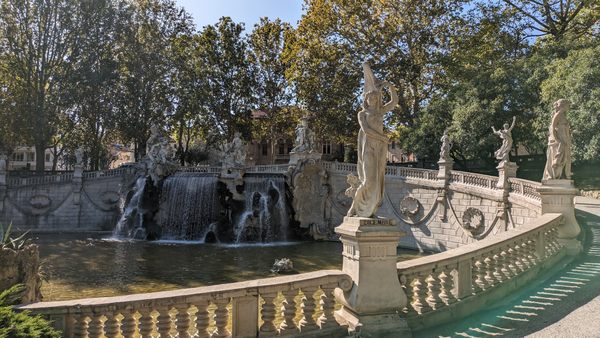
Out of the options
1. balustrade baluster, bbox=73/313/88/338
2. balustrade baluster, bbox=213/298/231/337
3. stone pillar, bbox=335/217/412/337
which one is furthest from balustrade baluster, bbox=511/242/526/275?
balustrade baluster, bbox=73/313/88/338

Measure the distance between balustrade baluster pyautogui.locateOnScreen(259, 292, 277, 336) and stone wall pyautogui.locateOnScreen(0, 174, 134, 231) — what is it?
27.2 metres

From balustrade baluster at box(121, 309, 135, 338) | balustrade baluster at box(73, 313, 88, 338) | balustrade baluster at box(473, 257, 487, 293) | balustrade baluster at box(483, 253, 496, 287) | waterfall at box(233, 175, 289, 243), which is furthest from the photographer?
waterfall at box(233, 175, 289, 243)

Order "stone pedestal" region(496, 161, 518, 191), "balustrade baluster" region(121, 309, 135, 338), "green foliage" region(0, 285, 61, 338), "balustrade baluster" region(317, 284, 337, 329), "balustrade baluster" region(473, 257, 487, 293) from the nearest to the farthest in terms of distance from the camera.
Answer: "green foliage" region(0, 285, 61, 338)
"balustrade baluster" region(121, 309, 135, 338)
"balustrade baluster" region(317, 284, 337, 329)
"balustrade baluster" region(473, 257, 487, 293)
"stone pedestal" region(496, 161, 518, 191)

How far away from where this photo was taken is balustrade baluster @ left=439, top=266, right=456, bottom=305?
703cm

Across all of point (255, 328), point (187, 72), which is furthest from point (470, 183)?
point (187, 72)

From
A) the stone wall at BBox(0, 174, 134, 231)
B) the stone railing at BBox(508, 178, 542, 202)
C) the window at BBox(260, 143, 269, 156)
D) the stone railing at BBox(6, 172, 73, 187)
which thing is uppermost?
the window at BBox(260, 143, 269, 156)

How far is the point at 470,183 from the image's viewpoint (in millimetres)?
22172

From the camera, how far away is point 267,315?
5727 mm

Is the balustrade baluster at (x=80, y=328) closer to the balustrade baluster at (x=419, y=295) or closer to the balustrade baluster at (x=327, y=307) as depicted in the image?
the balustrade baluster at (x=327, y=307)

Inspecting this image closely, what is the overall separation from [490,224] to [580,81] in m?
9.16

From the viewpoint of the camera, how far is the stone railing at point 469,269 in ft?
22.3

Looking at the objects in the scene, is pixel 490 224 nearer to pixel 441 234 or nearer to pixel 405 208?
pixel 441 234

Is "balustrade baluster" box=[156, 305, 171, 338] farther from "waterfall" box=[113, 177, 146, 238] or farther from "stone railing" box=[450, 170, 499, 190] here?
"waterfall" box=[113, 177, 146, 238]

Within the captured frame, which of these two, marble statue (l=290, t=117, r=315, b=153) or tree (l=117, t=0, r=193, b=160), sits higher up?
tree (l=117, t=0, r=193, b=160)
